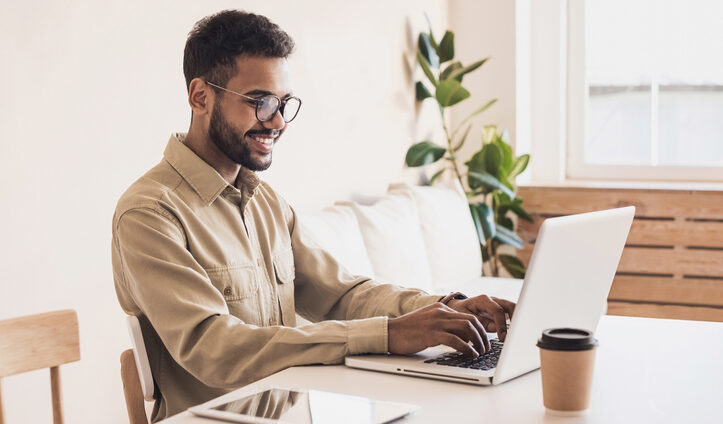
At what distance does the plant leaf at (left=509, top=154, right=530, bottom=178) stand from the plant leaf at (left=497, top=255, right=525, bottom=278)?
388mm

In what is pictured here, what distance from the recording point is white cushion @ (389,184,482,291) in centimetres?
332

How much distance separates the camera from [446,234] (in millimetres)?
3391

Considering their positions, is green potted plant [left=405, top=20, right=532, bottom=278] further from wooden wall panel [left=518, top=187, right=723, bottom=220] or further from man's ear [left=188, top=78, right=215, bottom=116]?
man's ear [left=188, top=78, right=215, bottom=116]

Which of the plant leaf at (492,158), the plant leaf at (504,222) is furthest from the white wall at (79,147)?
the plant leaf at (504,222)

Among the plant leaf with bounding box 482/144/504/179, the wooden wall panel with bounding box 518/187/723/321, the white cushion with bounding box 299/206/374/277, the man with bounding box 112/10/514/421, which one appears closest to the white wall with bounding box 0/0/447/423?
the white cushion with bounding box 299/206/374/277

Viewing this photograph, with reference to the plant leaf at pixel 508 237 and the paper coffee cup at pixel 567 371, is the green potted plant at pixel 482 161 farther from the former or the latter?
the paper coffee cup at pixel 567 371

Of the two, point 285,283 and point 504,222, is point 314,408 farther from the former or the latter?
point 504,222

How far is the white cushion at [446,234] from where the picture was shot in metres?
3.32

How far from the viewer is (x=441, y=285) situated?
3.30 meters

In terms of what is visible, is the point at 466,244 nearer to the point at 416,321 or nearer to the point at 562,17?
the point at 562,17

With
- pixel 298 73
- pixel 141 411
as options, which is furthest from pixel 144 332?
pixel 298 73

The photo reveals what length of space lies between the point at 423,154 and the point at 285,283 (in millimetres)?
2030

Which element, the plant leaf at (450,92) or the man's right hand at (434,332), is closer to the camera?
the man's right hand at (434,332)

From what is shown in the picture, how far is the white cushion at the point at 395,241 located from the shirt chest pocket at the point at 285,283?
111cm
